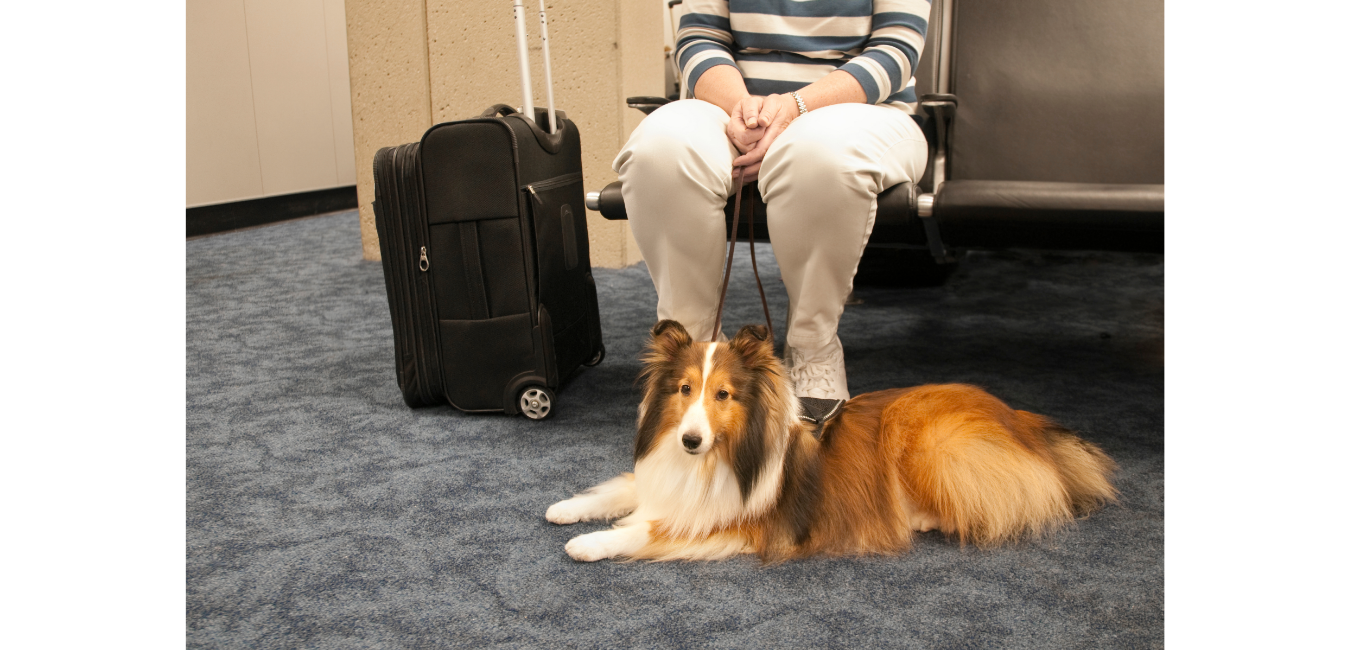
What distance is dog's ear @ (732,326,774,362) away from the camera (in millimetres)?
1246

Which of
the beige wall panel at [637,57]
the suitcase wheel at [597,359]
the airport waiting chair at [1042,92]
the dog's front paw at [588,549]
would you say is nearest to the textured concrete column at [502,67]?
the beige wall panel at [637,57]

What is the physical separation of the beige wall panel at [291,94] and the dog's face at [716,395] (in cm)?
447

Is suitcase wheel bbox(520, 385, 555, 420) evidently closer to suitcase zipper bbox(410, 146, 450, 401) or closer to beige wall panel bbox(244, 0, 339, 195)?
suitcase zipper bbox(410, 146, 450, 401)

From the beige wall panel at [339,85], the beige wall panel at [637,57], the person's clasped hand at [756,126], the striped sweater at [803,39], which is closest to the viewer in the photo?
the person's clasped hand at [756,126]

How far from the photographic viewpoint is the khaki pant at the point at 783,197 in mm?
1480

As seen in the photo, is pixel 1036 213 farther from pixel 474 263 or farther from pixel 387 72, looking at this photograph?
pixel 387 72

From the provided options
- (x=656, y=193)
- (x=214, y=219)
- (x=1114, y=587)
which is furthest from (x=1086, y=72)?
(x=214, y=219)

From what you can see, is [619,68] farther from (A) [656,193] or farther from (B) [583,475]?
(B) [583,475]

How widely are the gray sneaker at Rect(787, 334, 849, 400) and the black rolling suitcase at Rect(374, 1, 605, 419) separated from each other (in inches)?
21.0

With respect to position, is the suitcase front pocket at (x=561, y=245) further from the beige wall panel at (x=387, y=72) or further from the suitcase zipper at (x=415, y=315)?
the beige wall panel at (x=387, y=72)

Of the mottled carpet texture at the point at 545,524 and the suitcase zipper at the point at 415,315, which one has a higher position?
the suitcase zipper at the point at 415,315

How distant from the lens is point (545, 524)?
1353mm

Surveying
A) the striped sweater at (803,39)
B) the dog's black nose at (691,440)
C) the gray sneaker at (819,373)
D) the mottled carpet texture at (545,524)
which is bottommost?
the mottled carpet texture at (545,524)

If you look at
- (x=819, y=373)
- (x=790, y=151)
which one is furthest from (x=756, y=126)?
(x=819, y=373)
